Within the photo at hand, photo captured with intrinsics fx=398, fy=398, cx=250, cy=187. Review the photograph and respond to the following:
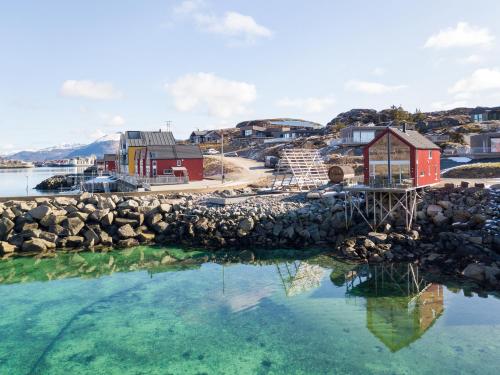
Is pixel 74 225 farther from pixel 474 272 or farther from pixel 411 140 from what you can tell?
pixel 474 272

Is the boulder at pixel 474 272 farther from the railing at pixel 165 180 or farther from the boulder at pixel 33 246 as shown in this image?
the railing at pixel 165 180

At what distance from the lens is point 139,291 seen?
23406mm

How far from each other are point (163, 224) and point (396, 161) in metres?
20.2

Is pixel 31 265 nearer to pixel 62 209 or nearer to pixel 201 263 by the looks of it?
pixel 62 209

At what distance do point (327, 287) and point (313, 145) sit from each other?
73290mm

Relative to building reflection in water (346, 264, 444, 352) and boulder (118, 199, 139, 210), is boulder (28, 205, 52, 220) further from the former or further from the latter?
building reflection in water (346, 264, 444, 352)

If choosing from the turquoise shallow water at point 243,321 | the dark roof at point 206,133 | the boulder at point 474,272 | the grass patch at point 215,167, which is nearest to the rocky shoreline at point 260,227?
the boulder at point 474,272

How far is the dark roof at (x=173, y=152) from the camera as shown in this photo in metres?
59.8

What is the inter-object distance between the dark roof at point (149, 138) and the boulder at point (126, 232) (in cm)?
4153

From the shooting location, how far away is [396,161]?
103 feet

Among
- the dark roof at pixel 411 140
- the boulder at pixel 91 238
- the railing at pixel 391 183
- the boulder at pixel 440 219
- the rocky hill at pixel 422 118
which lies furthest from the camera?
the rocky hill at pixel 422 118

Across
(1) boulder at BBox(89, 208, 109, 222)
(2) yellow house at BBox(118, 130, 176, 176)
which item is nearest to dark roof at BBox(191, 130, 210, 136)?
(2) yellow house at BBox(118, 130, 176, 176)

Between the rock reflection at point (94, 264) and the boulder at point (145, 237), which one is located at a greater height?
the boulder at point (145, 237)

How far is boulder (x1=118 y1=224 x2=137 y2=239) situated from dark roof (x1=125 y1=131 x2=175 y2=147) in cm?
4153
